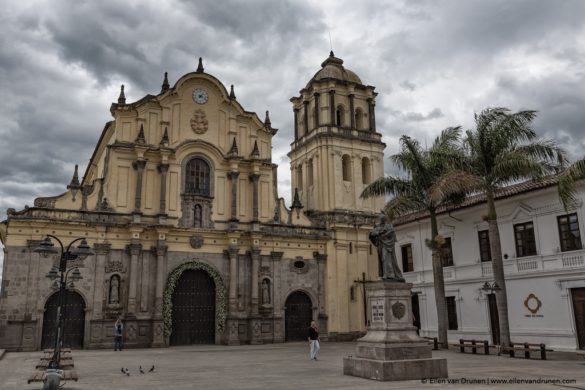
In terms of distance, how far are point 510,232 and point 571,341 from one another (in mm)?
5131

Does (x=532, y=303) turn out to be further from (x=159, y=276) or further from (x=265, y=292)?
(x=159, y=276)

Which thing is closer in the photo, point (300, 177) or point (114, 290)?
point (114, 290)

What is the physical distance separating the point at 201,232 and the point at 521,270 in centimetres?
1521

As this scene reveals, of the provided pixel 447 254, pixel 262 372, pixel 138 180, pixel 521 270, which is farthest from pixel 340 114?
pixel 262 372

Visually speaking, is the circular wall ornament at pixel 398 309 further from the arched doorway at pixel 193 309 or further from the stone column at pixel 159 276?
the arched doorway at pixel 193 309

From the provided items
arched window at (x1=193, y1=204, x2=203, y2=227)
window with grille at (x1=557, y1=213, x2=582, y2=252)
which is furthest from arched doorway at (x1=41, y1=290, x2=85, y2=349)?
window with grille at (x1=557, y1=213, x2=582, y2=252)

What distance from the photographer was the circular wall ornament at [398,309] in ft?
42.4

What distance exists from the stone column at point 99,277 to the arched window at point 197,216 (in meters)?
4.49

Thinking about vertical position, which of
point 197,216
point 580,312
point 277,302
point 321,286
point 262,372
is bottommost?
point 262,372

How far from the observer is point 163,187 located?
26281 millimetres

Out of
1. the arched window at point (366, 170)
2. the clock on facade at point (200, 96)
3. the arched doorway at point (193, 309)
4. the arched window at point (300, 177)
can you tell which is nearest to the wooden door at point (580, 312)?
the arched window at point (366, 170)

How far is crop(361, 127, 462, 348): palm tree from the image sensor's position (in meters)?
21.3

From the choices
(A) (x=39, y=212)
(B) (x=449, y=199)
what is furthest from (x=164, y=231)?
(B) (x=449, y=199)

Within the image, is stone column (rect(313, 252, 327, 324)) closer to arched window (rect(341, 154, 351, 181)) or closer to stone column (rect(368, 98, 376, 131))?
arched window (rect(341, 154, 351, 181))
